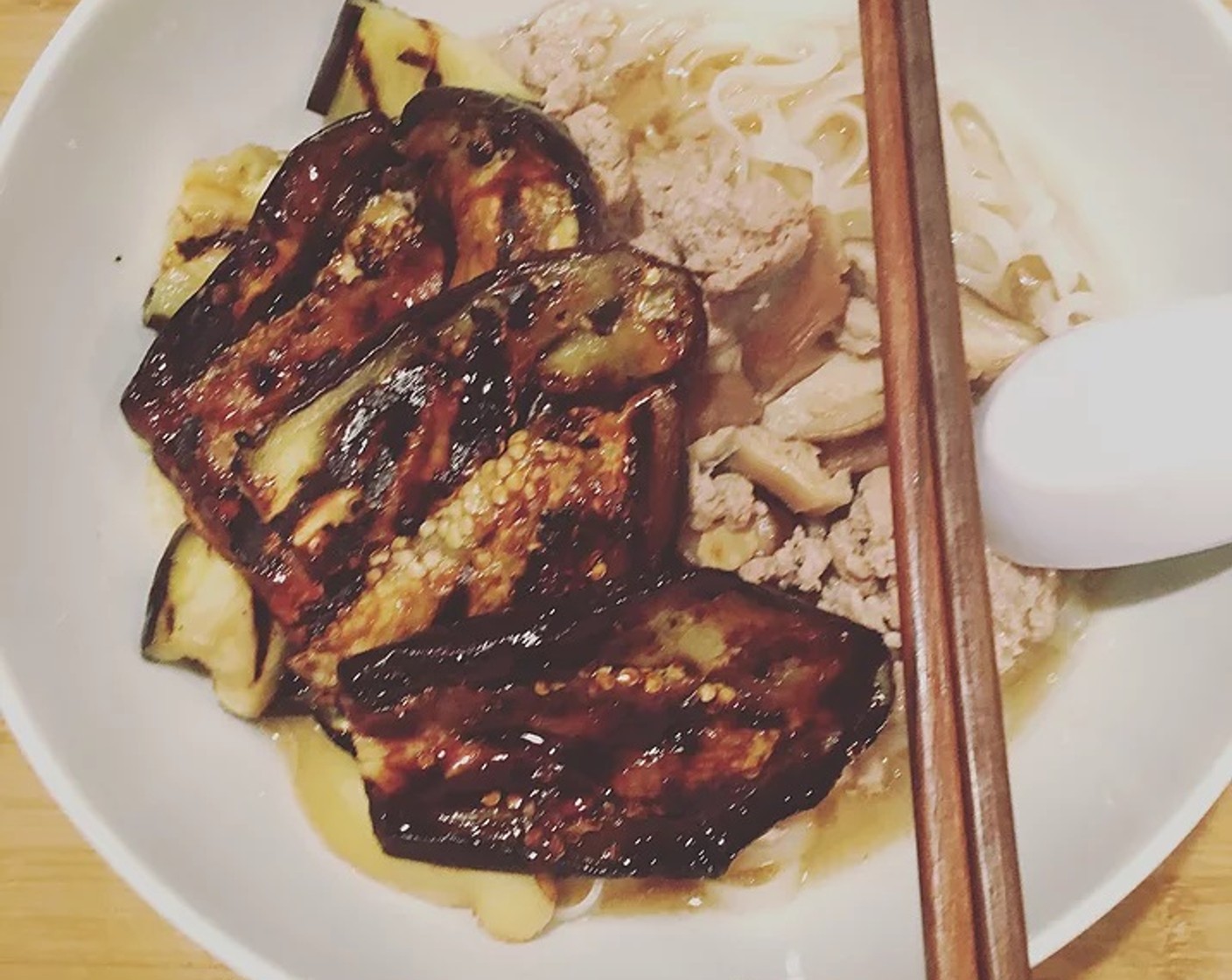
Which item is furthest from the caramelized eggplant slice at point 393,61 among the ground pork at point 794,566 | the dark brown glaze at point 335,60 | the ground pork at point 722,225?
the ground pork at point 794,566

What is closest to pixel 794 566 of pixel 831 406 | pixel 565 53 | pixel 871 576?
pixel 871 576

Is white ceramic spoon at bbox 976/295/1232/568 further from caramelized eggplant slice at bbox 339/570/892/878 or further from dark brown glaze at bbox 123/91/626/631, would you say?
dark brown glaze at bbox 123/91/626/631

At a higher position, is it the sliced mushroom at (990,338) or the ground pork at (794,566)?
the sliced mushroom at (990,338)

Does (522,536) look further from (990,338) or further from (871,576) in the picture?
(990,338)

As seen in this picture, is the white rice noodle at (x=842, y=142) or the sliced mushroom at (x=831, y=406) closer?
the sliced mushroom at (x=831, y=406)

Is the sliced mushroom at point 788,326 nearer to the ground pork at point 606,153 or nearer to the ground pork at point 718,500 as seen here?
the ground pork at point 718,500

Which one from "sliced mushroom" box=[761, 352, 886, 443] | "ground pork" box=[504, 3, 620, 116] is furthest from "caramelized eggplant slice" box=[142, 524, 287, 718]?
"ground pork" box=[504, 3, 620, 116]

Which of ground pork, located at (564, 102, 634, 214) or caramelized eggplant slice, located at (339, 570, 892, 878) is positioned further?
ground pork, located at (564, 102, 634, 214)
